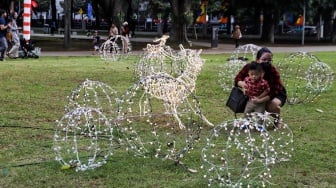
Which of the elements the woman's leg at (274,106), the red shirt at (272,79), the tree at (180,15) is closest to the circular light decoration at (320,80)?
the red shirt at (272,79)

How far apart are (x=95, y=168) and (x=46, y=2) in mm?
76806

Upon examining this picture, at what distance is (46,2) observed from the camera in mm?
79562

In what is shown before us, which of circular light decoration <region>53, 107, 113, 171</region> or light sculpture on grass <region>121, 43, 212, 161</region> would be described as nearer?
circular light decoration <region>53, 107, 113, 171</region>

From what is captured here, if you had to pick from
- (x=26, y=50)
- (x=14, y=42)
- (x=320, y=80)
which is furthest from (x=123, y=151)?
(x=26, y=50)

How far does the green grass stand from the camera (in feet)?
17.5

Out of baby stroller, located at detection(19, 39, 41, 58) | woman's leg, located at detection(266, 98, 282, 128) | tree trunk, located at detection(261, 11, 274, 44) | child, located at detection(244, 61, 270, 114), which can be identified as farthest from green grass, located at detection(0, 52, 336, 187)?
tree trunk, located at detection(261, 11, 274, 44)

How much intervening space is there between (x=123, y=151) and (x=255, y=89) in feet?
7.17

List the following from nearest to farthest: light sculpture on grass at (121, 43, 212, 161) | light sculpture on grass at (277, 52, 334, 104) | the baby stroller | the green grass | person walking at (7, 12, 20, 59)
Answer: the green grass, light sculpture on grass at (121, 43, 212, 161), light sculpture on grass at (277, 52, 334, 104), person walking at (7, 12, 20, 59), the baby stroller

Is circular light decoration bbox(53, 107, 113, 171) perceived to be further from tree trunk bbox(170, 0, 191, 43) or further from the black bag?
tree trunk bbox(170, 0, 191, 43)

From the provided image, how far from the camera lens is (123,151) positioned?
20.9 ft

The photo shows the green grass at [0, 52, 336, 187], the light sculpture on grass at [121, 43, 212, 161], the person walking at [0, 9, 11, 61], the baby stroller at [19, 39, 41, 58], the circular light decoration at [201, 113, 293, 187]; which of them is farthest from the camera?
the baby stroller at [19, 39, 41, 58]

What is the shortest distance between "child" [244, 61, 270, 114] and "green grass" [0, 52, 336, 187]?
0.61 m

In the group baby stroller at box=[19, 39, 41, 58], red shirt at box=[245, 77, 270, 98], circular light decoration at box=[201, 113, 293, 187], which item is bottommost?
circular light decoration at box=[201, 113, 293, 187]

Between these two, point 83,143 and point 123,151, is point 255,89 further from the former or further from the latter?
point 83,143
